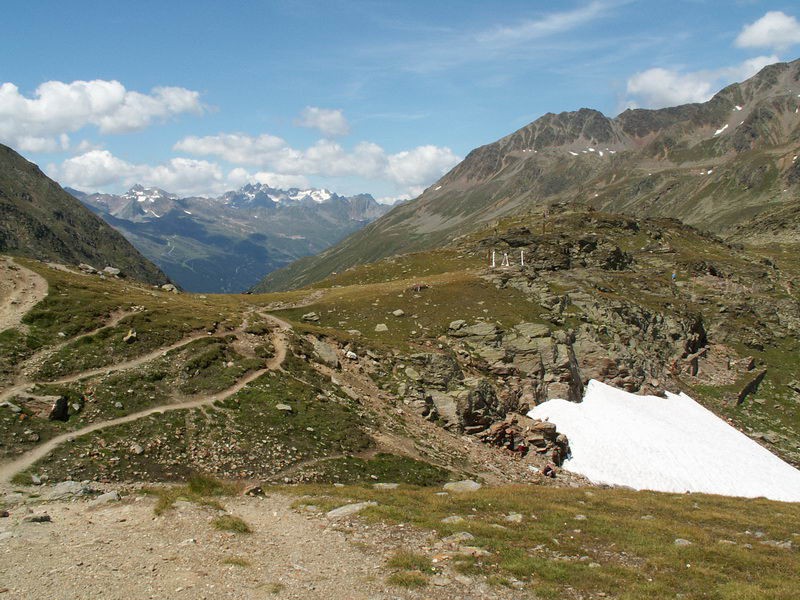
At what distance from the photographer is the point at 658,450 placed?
49.5 m

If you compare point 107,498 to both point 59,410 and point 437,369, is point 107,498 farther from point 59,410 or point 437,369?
point 437,369

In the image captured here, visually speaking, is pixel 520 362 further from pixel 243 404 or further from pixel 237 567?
pixel 237 567

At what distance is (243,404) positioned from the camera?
110 feet

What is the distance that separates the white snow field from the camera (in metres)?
45.4

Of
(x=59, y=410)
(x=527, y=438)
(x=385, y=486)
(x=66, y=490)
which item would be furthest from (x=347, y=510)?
(x=527, y=438)

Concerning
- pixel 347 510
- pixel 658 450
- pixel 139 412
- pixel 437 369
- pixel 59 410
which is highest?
pixel 59 410

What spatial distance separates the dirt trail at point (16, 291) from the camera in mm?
36750

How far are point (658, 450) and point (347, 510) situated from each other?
3964cm

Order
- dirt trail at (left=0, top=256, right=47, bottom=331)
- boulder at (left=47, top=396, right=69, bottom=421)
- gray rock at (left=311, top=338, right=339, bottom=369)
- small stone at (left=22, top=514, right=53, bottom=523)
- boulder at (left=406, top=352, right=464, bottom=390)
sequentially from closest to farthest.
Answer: small stone at (left=22, top=514, right=53, bottom=523) → boulder at (left=47, top=396, right=69, bottom=421) → dirt trail at (left=0, top=256, right=47, bottom=331) → gray rock at (left=311, top=338, right=339, bottom=369) → boulder at (left=406, top=352, right=464, bottom=390)

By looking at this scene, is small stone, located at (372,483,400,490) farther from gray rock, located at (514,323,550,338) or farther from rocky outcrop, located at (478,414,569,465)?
gray rock, located at (514,323,550,338)

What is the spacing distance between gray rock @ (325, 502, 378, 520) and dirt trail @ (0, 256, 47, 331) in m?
28.5

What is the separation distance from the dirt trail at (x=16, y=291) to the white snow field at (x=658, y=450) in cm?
4465

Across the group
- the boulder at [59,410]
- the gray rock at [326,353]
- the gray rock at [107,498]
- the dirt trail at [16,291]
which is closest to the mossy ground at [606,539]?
the gray rock at [107,498]

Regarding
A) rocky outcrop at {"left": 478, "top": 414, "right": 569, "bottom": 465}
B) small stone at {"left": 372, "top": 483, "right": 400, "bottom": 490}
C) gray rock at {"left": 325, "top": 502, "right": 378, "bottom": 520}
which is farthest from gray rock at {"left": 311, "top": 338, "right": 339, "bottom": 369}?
gray rock at {"left": 325, "top": 502, "right": 378, "bottom": 520}
